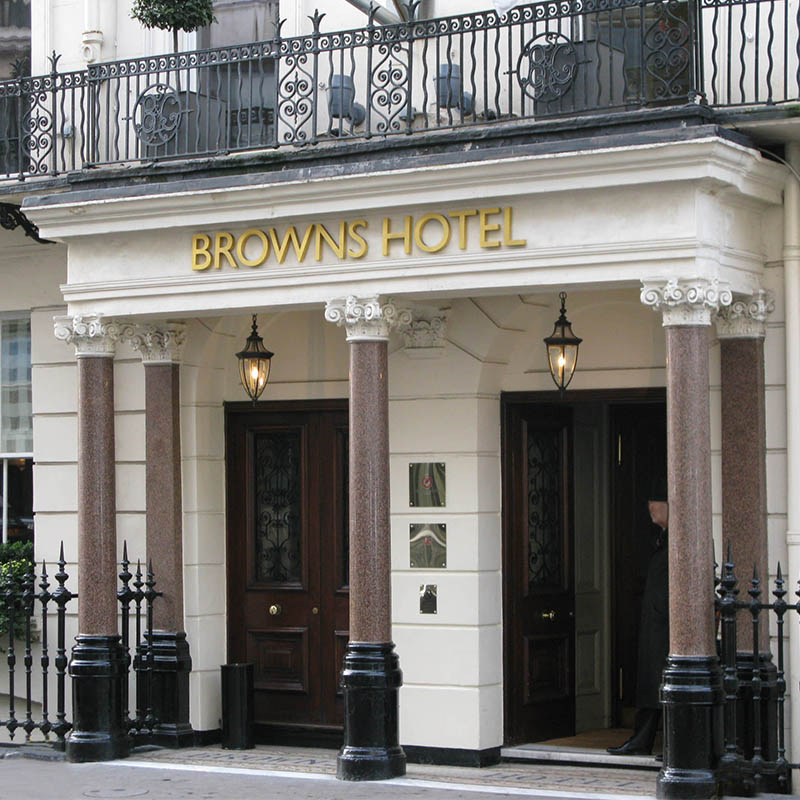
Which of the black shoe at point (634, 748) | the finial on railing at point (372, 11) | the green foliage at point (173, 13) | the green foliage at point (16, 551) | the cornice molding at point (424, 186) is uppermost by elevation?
the green foliage at point (173, 13)

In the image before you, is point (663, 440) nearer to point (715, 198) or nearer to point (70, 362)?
point (715, 198)

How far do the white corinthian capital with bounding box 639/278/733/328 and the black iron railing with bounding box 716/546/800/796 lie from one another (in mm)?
1555

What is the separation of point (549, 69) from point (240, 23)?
3.56 meters

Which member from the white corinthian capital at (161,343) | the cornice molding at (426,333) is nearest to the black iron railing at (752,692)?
the cornice molding at (426,333)

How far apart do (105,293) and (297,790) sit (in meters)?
3.95

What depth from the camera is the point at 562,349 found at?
39.8 ft

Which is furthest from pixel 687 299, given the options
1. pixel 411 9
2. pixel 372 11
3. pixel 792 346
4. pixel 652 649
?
pixel 411 9

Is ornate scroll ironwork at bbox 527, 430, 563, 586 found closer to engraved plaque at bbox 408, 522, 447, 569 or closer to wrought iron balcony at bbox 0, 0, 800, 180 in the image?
engraved plaque at bbox 408, 522, 447, 569

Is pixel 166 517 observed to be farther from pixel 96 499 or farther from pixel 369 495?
pixel 369 495

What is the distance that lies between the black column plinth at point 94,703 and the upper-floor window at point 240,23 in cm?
498

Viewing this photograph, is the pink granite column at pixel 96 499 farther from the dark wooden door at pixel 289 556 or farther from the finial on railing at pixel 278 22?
the finial on railing at pixel 278 22

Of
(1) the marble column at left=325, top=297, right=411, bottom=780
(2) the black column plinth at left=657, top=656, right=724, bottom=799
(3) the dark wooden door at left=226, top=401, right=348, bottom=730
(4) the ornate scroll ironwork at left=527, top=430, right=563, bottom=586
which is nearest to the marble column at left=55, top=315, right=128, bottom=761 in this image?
(3) the dark wooden door at left=226, top=401, right=348, bottom=730

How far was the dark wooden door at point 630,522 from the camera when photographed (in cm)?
1393

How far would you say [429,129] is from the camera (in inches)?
448
